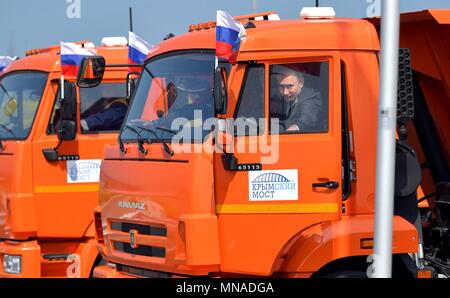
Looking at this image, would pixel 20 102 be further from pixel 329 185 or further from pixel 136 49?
pixel 329 185

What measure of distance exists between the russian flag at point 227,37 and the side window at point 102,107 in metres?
3.15

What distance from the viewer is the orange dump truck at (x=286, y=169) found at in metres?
6.98

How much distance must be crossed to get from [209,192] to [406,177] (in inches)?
60.2

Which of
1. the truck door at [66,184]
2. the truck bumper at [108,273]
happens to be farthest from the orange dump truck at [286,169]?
the truck door at [66,184]

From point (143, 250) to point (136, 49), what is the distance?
251cm

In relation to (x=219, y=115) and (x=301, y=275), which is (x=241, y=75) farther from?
(x=301, y=275)

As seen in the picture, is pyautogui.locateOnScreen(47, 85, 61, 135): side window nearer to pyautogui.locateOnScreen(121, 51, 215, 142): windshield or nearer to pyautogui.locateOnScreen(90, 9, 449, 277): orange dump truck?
pyautogui.locateOnScreen(121, 51, 215, 142): windshield

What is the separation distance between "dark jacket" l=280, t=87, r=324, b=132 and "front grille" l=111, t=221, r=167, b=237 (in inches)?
50.1

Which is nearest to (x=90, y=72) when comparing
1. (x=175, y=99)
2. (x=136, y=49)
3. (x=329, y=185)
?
(x=136, y=49)

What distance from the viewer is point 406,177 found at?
718 centimetres

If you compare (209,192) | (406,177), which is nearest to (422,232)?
(406,177)

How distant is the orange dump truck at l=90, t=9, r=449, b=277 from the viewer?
6984mm

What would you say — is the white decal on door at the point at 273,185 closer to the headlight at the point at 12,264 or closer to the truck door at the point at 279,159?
the truck door at the point at 279,159

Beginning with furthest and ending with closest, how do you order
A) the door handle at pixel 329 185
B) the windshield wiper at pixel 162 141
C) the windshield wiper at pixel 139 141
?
the windshield wiper at pixel 139 141
the windshield wiper at pixel 162 141
the door handle at pixel 329 185
